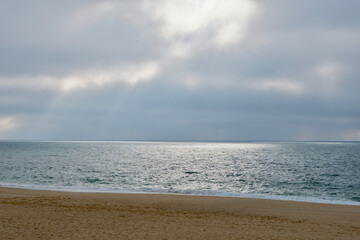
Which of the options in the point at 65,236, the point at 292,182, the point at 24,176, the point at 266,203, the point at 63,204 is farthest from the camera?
the point at 24,176

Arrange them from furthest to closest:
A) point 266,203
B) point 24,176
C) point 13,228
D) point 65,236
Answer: point 24,176 → point 266,203 → point 13,228 → point 65,236

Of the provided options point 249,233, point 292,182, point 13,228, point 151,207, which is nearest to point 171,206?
point 151,207

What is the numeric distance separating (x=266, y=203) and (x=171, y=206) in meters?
8.29

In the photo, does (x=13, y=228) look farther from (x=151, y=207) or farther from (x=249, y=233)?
(x=249, y=233)

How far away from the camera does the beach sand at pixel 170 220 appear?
1461 cm

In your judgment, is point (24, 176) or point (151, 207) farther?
point (24, 176)

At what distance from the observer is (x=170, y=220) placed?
17875mm

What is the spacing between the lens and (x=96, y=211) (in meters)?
20.0

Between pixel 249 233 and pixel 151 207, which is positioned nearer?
pixel 249 233

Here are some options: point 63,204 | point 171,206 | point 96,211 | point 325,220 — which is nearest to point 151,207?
point 171,206

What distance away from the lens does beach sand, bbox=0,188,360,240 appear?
14.6 meters

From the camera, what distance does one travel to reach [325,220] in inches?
758

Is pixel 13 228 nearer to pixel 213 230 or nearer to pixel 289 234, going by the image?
pixel 213 230

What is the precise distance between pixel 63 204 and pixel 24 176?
106ft
